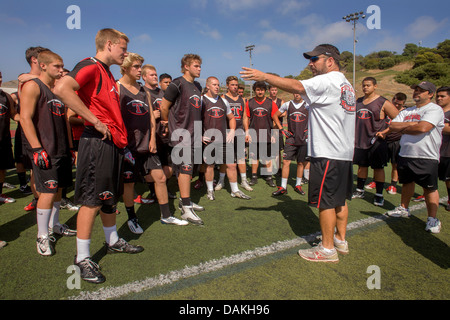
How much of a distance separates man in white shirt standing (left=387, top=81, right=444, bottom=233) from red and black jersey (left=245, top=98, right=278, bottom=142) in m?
2.72

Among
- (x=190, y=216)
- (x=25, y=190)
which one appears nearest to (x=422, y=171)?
(x=190, y=216)

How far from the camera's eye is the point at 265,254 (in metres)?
2.93

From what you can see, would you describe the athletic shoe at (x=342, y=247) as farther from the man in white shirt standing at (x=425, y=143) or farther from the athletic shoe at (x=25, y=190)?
the athletic shoe at (x=25, y=190)

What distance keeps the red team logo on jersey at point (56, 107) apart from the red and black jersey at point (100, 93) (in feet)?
3.66

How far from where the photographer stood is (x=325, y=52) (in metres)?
2.83

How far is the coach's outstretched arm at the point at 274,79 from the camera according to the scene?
2562 mm

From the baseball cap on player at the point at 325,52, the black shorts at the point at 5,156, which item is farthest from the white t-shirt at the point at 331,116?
the black shorts at the point at 5,156

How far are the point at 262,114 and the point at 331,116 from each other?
335 centimetres

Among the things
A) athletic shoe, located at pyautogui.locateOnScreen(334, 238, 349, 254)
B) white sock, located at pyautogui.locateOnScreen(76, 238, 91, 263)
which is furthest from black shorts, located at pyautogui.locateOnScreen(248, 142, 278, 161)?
white sock, located at pyautogui.locateOnScreen(76, 238, 91, 263)

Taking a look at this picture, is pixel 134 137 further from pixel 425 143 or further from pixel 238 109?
pixel 425 143

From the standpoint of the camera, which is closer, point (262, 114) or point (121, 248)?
point (121, 248)

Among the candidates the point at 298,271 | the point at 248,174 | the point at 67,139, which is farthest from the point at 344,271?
the point at 248,174

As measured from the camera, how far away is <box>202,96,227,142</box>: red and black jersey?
4.70 m
